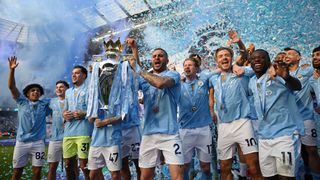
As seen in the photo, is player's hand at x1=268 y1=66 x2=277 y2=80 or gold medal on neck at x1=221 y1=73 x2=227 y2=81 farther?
gold medal on neck at x1=221 y1=73 x2=227 y2=81

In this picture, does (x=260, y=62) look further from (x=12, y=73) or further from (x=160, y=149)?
(x=12, y=73)

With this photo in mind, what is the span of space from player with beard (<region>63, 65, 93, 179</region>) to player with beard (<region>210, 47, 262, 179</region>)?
5.75ft

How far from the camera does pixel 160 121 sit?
337 cm

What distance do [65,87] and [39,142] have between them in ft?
3.02

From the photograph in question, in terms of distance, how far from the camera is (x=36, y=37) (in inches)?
313

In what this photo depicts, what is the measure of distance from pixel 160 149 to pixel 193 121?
1083 millimetres

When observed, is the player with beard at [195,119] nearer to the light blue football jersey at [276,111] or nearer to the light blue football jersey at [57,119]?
the light blue football jersey at [276,111]

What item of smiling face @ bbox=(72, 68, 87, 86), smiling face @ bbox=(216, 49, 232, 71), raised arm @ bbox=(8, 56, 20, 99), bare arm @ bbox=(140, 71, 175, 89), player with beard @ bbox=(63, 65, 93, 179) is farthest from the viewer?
raised arm @ bbox=(8, 56, 20, 99)

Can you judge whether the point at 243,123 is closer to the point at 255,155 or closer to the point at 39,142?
the point at 255,155

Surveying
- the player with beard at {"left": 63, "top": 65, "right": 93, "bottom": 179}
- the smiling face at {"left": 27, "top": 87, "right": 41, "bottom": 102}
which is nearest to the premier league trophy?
the player with beard at {"left": 63, "top": 65, "right": 93, "bottom": 179}

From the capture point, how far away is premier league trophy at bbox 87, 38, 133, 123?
3510 mm

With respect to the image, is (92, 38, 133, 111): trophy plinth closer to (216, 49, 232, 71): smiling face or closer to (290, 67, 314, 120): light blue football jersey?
(216, 49, 232, 71): smiling face

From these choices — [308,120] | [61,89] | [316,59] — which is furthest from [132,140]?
[316,59]

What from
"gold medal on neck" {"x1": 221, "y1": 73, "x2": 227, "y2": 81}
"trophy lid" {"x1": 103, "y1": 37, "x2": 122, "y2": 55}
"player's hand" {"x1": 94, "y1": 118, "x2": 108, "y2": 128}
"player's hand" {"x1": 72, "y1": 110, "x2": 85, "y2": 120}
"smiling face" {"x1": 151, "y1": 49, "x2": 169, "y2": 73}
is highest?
"trophy lid" {"x1": 103, "y1": 37, "x2": 122, "y2": 55}
